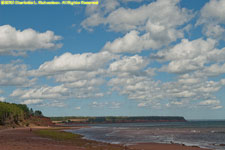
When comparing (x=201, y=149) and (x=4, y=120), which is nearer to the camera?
(x=201, y=149)

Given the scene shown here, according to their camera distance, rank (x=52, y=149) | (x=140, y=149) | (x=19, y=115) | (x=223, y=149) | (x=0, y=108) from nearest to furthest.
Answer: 1. (x=52, y=149)
2. (x=140, y=149)
3. (x=223, y=149)
4. (x=0, y=108)
5. (x=19, y=115)

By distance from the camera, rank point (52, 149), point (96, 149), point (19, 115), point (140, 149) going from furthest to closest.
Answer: point (19, 115) → point (140, 149) → point (96, 149) → point (52, 149)

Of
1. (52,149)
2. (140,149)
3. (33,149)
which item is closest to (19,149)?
(33,149)

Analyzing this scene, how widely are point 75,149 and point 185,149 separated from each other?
61.4ft

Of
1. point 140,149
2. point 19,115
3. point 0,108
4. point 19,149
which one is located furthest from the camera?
point 19,115

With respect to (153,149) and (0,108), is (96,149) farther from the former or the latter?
(0,108)

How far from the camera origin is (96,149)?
44.3 m

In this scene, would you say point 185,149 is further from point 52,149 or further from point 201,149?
point 52,149

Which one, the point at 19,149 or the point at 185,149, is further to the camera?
the point at 185,149

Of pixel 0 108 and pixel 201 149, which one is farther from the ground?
pixel 0 108

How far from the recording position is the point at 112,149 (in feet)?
148

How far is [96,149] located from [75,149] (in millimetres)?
3492

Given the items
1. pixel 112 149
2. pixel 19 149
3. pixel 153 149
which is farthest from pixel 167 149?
pixel 19 149

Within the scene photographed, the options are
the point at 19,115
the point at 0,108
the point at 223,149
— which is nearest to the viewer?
the point at 223,149
